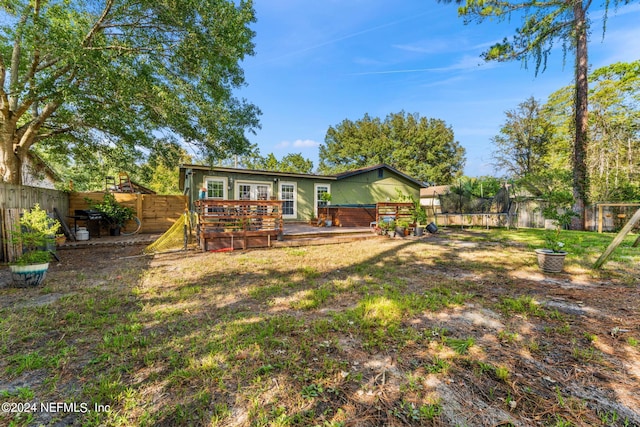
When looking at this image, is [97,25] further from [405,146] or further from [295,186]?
[405,146]

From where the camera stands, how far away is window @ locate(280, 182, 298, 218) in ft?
41.4

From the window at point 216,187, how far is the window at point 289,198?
2.66m

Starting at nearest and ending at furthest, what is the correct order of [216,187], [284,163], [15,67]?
[15,67]
[216,187]
[284,163]

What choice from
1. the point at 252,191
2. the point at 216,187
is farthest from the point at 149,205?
the point at 252,191

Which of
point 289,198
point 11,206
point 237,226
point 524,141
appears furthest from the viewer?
point 524,141

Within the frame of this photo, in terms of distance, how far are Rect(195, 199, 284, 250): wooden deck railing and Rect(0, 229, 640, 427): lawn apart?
7.80 ft

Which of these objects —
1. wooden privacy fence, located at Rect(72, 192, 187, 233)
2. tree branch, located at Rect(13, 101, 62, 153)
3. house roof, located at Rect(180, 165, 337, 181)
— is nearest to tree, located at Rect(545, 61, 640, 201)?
house roof, located at Rect(180, 165, 337, 181)

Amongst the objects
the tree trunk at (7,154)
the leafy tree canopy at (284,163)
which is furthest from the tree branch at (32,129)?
the leafy tree canopy at (284,163)

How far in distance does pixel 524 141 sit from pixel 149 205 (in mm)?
26324

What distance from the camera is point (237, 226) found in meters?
6.74

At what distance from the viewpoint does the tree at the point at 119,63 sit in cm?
533

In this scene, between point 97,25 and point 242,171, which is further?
point 242,171

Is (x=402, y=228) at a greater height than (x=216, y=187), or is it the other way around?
(x=216, y=187)

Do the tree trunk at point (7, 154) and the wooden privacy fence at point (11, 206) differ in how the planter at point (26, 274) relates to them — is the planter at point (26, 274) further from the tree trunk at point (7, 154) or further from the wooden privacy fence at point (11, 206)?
the tree trunk at point (7, 154)
